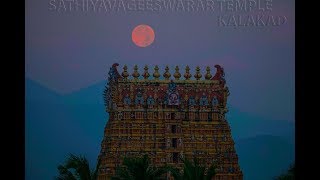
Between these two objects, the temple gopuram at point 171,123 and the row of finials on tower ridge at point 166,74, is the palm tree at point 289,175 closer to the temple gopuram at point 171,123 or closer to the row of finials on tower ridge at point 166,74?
the temple gopuram at point 171,123

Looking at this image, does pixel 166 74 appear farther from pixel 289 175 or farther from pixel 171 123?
pixel 289 175

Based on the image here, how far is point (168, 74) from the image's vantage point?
17.6m

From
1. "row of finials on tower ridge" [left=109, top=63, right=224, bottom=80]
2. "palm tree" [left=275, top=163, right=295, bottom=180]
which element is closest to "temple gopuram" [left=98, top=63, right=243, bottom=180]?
"row of finials on tower ridge" [left=109, top=63, right=224, bottom=80]

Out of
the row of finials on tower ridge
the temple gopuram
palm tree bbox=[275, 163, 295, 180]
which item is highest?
the row of finials on tower ridge

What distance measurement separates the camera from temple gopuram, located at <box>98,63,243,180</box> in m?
17.8

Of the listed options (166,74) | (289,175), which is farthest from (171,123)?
(289,175)

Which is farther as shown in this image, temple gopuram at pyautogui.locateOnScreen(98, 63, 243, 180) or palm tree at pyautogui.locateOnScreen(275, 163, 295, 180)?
temple gopuram at pyautogui.locateOnScreen(98, 63, 243, 180)

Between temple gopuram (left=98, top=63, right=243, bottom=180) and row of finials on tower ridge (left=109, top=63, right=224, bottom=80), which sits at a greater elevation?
row of finials on tower ridge (left=109, top=63, right=224, bottom=80)

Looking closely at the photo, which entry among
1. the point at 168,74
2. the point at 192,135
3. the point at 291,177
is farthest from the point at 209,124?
the point at 291,177

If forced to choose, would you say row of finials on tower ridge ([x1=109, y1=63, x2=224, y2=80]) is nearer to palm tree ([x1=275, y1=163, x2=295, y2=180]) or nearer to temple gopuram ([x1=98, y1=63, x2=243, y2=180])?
temple gopuram ([x1=98, y1=63, x2=243, y2=180])

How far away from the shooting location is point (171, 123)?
18.2 metres

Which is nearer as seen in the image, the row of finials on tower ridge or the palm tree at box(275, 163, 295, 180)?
the palm tree at box(275, 163, 295, 180)

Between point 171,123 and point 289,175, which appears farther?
point 171,123

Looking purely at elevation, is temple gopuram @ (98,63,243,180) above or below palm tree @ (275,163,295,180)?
above
